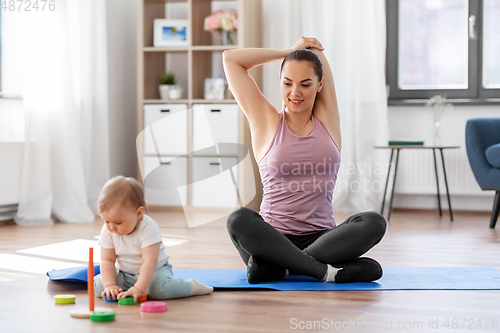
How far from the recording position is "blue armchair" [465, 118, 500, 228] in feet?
10.7

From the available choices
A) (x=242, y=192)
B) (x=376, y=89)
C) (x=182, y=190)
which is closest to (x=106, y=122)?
(x=182, y=190)

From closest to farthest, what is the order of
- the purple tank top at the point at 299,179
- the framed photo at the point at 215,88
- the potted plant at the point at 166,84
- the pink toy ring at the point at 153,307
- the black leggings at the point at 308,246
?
the pink toy ring at the point at 153,307
the black leggings at the point at 308,246
the purple tank top at the point at 299,179
the framed photo at the point at 215,88
the potted plant at the point at 166,84

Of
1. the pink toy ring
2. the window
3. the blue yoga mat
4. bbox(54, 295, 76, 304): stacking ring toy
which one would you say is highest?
the window

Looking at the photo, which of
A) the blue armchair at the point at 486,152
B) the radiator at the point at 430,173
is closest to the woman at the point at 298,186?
the blue armchair at the point at 486,152

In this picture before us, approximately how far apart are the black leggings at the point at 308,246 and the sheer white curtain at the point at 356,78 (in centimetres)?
241

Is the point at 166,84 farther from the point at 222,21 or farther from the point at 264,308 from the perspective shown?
the point at 264,308

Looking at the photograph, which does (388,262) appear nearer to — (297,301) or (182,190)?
→ (297,301)

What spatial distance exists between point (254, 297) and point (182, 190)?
2522mm

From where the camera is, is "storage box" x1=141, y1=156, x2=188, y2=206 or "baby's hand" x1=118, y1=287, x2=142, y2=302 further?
"storage box" x1=141, y1=156, x2=188, y2=206

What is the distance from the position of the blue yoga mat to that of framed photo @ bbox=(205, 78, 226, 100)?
226 centimetres

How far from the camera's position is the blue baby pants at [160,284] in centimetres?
156

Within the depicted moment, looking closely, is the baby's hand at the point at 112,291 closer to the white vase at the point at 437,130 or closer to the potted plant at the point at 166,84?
the potted plant at the point at 166,84

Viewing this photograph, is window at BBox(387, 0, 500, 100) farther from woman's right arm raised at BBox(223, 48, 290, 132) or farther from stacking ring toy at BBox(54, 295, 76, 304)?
stacking ring toy at BBox(54, 295, 76, 304)

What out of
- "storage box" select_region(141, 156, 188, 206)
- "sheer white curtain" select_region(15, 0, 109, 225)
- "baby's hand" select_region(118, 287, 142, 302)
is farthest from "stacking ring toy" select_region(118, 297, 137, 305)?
"storage box" select_region(141, 156, 188, 206)
